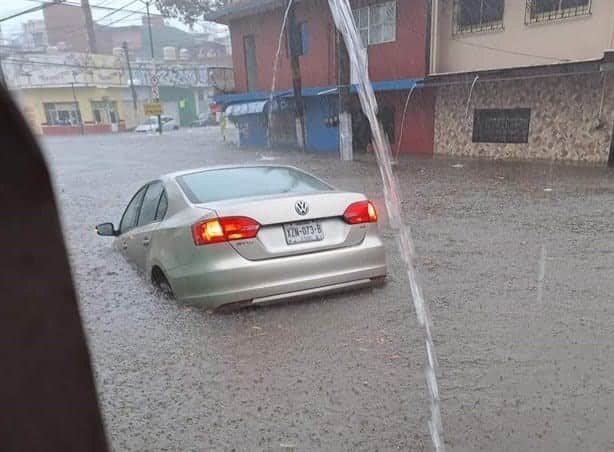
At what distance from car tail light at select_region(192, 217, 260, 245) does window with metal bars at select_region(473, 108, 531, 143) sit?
1383cm

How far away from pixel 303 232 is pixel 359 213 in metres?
→ 0.61

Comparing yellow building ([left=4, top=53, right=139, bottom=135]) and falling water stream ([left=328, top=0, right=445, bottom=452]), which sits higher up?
yellow building ([left=4, top=53, right=139, bottom=135])

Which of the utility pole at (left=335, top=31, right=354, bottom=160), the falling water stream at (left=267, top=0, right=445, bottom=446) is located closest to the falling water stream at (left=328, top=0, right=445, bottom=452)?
the falling water stream at (left=267, top=0, right=445, bottom=446)

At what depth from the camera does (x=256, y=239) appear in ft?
13.0

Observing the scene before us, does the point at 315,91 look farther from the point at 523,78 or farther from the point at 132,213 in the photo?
the point at 132,213

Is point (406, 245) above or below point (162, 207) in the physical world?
below

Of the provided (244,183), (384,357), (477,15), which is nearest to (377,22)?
(477,15)

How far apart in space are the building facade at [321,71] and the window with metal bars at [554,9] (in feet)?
11.3

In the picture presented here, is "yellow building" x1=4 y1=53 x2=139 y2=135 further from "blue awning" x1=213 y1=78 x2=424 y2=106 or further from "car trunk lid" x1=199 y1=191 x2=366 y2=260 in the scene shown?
"car trunk lid" x1=199 y1=191 x2=366 y2=260

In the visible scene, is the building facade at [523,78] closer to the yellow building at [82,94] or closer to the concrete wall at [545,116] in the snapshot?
the concrete wall at [545,116]

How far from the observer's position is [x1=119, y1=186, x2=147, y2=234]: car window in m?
5.67

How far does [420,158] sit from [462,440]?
50.1 feet

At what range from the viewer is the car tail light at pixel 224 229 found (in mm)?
3914

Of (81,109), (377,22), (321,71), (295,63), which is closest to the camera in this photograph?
(377,22)
